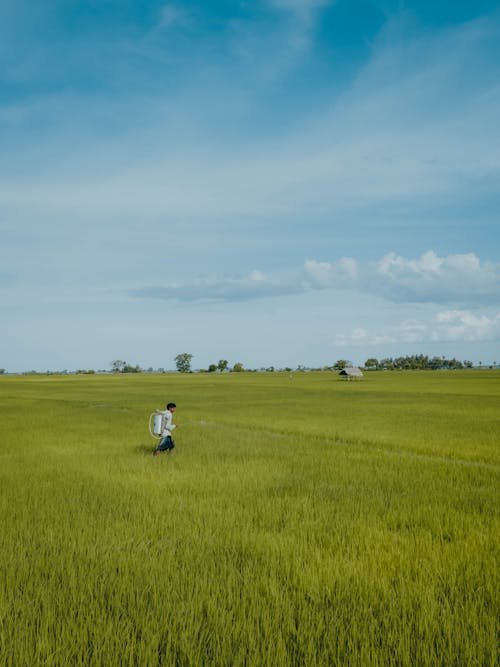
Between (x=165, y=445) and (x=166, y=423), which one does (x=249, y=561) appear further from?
(x=165, y=445)

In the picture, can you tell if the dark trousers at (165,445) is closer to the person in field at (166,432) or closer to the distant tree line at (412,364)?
the person in field at (166,432)

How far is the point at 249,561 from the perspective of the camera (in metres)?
4.74

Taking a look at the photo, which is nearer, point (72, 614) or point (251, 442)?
point (72, 614)

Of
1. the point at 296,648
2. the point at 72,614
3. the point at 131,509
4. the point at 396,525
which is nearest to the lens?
the point at 296,648

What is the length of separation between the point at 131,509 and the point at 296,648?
391cm

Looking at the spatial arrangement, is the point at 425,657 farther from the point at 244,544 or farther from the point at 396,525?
the point at 396,525

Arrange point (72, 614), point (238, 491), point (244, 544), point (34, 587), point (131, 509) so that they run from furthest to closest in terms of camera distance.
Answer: point (238, 491) < point (131, 509) < point (244, 544) < point (34, 587) < point (72, 614)

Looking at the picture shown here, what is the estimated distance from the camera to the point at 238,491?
7.82 metres

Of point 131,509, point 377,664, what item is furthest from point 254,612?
point 131,509

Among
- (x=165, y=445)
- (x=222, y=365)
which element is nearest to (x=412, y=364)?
(x=222, y=365)

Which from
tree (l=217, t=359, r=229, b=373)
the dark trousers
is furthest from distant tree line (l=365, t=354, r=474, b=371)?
the dark trousers

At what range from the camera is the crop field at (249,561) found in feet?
11.0

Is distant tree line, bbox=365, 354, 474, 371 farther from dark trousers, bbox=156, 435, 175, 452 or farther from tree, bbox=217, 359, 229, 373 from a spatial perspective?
dark trousers, bbox=156, 435, 175, 452

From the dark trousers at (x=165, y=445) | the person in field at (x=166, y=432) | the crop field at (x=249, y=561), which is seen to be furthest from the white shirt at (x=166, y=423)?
the crop field at (x=249, y=561)
